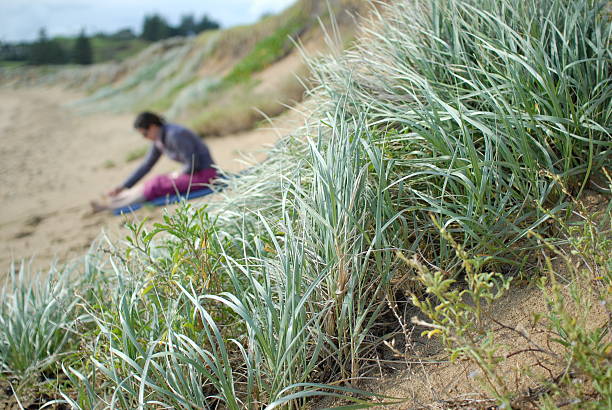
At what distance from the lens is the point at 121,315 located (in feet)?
6.03

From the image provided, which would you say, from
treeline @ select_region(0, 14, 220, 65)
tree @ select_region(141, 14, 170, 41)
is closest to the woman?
treeline @ select_region(0, 14, 220, 65)

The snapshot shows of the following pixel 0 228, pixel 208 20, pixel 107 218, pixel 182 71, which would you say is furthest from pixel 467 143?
pixel 208 20

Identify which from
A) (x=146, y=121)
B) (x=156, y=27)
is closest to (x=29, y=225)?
(x=146, y=121)

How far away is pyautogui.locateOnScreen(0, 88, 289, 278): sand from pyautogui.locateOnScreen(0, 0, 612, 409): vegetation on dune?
27.4 inches

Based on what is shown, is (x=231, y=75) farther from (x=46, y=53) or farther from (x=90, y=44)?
(x=90, y=44)

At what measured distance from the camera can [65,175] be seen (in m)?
8.57

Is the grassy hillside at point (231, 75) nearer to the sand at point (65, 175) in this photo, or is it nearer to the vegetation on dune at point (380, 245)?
the sand at point (65, 175)

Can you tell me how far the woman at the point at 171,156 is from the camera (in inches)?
206

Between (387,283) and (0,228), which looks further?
(0,228)

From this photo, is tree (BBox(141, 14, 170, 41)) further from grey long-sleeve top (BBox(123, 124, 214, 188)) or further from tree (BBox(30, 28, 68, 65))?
grey long-sleeve top (BBox(123, 124, 214, 188))

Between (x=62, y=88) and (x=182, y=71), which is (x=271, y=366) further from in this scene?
(x=62, y=88)

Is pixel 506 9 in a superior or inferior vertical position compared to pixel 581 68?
superior

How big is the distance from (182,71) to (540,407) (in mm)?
Result: 21721

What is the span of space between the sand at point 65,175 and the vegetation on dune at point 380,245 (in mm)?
697
